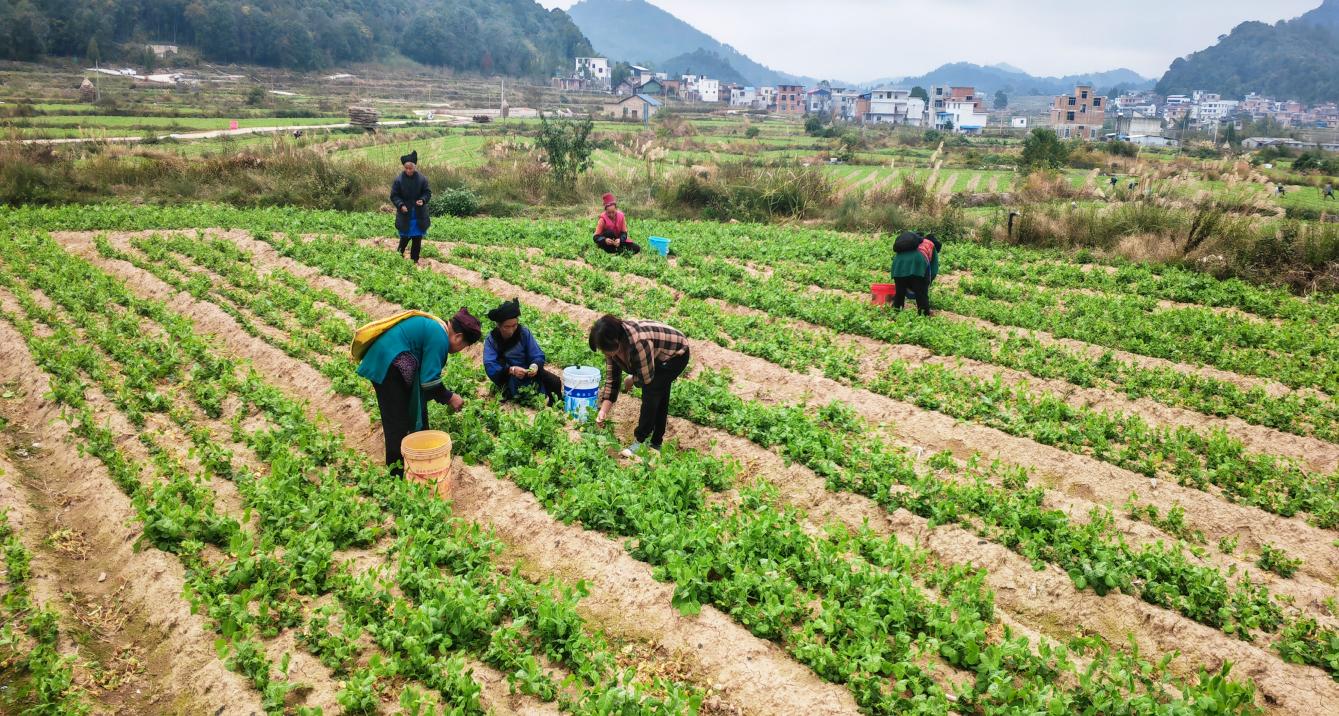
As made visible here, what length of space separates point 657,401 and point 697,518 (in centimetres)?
144

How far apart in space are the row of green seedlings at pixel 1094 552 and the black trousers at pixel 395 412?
297 cm

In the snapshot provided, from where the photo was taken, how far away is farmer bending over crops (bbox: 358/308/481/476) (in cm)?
610

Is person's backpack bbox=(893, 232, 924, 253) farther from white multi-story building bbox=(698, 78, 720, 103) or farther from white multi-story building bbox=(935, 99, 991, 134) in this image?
white multi-story building bbox=(698, 78, 720, 103)

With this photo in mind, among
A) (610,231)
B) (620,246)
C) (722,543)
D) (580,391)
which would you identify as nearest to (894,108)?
(620,246)

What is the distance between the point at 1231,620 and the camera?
5.02 m

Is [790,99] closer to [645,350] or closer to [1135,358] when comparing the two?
[1135,358]

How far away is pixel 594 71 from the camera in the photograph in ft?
406

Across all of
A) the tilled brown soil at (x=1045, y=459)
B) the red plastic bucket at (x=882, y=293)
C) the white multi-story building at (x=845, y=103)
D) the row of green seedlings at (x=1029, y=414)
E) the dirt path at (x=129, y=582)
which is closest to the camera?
the dirt path at (x=129, y=582)

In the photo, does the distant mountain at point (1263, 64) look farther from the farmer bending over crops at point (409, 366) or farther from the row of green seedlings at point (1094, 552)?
the farmer bending over crops at point (409, 366)

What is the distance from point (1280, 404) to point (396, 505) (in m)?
8.68

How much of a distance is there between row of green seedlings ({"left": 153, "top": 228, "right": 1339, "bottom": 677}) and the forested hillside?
215 ft

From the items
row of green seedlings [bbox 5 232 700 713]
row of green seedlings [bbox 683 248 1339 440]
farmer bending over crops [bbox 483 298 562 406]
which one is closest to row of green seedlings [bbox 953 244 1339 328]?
row of green seedlings [bbox 683 248 1339 440]

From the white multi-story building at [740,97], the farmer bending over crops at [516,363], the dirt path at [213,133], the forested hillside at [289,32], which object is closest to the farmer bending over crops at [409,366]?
the farmer bending over crops at [516,363]

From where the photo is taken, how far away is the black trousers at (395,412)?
6.20m
